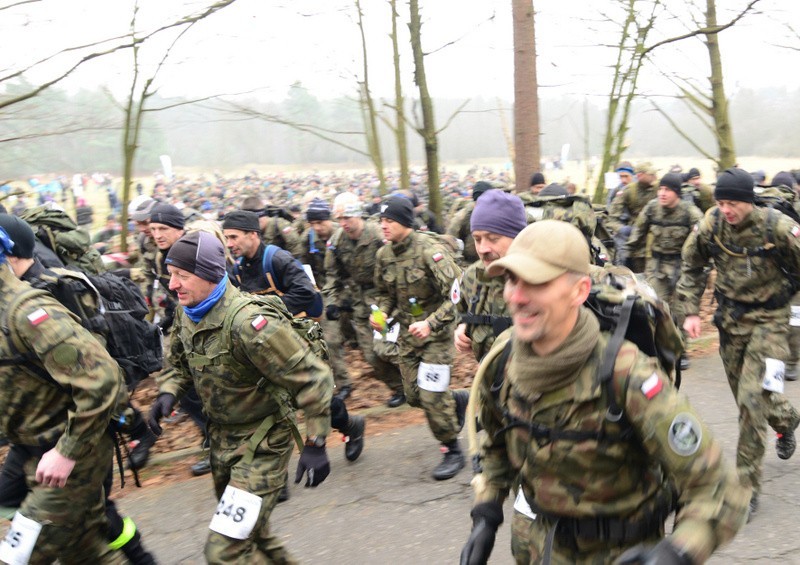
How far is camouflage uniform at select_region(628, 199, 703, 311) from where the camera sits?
28.3ft

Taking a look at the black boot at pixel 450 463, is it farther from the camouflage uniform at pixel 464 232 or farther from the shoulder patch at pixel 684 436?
the shoulder patch at pixel 684 436

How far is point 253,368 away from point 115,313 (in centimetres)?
142

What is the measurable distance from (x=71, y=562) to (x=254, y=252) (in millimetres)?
3028

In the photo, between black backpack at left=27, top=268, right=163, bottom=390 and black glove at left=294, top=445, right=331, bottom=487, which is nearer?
black glove at left=294, top=445, right=331, bottom=487

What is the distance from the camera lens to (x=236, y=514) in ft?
11.1

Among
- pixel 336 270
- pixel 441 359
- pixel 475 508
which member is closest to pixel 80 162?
pixel 336 270

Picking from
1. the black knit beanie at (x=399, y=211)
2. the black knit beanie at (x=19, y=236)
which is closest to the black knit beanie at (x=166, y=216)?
the black knit beanie at (x=399, y=211)

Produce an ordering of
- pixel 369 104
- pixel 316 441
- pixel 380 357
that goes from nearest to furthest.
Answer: pixel 316 441
pixel 380 357
pixel 369 104

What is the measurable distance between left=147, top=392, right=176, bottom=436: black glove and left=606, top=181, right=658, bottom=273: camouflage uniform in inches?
309

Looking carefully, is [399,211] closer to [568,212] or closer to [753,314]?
[568,212]

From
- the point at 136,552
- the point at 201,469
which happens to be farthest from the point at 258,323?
the point at 201,469

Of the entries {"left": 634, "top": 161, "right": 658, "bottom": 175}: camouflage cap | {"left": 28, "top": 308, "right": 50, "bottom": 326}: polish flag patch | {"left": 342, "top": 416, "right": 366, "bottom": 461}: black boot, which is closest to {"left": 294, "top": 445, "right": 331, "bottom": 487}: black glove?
→ {"left": 28, "top": 308, "right": 50, "bottom": 326}: polish flag patch

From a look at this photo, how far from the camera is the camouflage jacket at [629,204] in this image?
10.4 meters

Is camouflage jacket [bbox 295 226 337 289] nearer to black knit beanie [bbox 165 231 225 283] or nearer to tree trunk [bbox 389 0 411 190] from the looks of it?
tree trunk [bbox 389 0 411 190]
